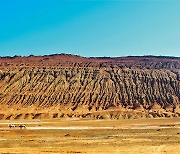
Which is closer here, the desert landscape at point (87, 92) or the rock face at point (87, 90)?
the desert landscape at point (87, 92)

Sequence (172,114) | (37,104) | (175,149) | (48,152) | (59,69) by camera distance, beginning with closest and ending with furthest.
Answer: (48,152) → (175,149) → (172,114) → (37,104) → (59,69)

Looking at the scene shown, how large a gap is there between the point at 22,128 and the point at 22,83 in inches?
3476

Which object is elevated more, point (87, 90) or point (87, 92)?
point (87, 90)

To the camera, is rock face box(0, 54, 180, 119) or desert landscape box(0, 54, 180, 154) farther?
rock face box(0, 54, 180, 119)

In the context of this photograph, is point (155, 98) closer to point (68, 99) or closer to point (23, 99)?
point (68, 99)

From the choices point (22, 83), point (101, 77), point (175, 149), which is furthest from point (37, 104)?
point (175, 149)

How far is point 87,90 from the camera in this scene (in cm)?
16550

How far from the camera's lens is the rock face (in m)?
139

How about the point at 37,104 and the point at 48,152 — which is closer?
the point at 48,152

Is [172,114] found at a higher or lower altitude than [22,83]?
lower

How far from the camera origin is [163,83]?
17450 centimetres

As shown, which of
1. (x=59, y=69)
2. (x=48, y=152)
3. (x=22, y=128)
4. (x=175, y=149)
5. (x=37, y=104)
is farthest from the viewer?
(x=59, y=69)

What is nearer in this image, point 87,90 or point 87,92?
point 87,92

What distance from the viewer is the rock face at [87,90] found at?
13875 cm
